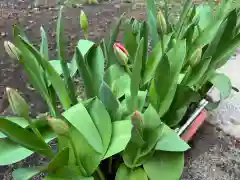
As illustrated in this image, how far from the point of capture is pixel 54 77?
857mm

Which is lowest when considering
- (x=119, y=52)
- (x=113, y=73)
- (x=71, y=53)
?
(x=71, y=53)

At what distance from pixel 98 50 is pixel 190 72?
239 millimetres

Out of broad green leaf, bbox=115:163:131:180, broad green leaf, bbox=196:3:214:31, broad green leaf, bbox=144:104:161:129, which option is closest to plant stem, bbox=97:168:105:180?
broad green leaf, bbox=115:163:131:180

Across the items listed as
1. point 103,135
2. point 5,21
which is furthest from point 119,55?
point 5,21

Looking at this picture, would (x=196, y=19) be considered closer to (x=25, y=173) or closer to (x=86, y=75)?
(x=86, y=75)

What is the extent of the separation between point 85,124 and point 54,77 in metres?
0.14

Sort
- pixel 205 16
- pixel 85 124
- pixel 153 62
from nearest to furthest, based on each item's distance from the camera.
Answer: pixel 85 124
pixel 153 62
pixel 205 16

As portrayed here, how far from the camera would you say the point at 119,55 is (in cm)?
87

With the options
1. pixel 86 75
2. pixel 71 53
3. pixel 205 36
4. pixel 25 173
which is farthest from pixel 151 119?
pixel 71 53

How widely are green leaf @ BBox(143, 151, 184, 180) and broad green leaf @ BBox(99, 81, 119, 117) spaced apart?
0.43 feet

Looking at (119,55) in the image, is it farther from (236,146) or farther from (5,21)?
(5,21)

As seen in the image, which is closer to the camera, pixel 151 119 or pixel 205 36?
pixel 151 119

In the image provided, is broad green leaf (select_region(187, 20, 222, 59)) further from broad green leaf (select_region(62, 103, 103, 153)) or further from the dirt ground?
broad green leaf (select_region(62, 103, 103, 153))

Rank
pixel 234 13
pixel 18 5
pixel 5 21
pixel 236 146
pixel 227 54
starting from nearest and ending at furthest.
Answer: pixel 234 13 → pixel 227 54 → pixel 236 146 → pixel 5 21 → pixel 18 5
